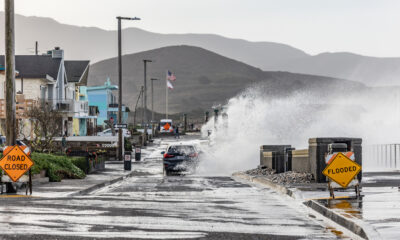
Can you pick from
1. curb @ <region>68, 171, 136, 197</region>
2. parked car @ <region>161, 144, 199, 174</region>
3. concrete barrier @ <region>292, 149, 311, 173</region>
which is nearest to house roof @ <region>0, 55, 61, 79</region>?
parked car @ <region>161, 144, 199, 174</region>

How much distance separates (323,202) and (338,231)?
15.4ft

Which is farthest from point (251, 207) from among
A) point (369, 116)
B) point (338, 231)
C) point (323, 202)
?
point (369, 116)

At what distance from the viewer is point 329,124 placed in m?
59.5

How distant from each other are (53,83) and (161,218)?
202 feet

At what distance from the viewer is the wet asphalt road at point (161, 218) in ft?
42.3

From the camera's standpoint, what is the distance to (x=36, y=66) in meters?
75.7

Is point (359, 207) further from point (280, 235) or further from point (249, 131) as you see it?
point (249, 131)

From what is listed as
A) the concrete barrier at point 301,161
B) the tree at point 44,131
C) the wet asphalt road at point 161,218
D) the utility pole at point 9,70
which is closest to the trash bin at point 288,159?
the concrete barrier at point 301,161

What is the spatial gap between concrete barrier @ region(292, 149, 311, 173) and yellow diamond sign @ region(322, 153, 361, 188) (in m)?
7.65

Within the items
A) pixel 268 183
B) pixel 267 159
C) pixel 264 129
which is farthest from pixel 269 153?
pixel 264 129

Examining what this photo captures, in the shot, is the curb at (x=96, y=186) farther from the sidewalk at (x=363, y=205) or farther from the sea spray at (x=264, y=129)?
the sea spray at (x=264, y=129)

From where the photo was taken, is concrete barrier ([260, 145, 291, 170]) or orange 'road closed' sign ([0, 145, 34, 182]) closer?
orange 'road closed' sign ([0, 145, 34, 182])

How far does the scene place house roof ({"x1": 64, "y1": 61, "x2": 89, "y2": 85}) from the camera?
293 feet

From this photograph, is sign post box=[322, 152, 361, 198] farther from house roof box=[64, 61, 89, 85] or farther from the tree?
house roof box=[64, 61, 89, 85]
